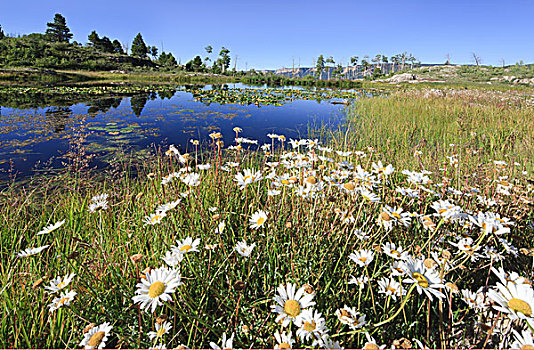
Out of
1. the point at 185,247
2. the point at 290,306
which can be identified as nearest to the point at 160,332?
the point at 185,247

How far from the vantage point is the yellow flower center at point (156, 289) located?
0.69 metres

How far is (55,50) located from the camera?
110ft

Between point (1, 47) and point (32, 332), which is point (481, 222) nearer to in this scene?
point (32, 332)

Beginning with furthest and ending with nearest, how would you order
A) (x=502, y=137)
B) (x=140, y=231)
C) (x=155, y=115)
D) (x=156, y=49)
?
(x=156, y=49)
(x=155, y=115)
(x=502, y=137)
(x=140, y=231)

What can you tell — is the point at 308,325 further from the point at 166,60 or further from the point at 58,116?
the point at 166,60

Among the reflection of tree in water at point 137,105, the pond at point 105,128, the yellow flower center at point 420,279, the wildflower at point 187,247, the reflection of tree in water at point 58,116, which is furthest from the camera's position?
the reflection of tree in water at point 137,105

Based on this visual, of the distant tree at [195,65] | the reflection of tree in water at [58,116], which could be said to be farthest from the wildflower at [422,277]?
the distant tree at [195,65]

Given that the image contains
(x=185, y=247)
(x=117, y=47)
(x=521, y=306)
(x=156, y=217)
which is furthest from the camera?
(x=117, y=47)

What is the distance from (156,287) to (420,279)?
2.63ft

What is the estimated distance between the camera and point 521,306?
644 mm

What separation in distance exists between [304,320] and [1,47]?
45375mm

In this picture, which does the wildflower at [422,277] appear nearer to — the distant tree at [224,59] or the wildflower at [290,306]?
the wildflower at [290,306]

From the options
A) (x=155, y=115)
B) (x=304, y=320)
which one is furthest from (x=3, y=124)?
(x=304, y=320)

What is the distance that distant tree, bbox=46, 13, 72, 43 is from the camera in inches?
1606
